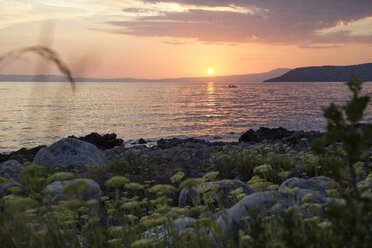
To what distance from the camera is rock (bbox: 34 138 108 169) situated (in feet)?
40.7

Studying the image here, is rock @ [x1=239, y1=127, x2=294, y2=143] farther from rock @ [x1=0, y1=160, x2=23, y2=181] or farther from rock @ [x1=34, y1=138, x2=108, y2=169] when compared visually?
rock @ [x1=0, y1=160, x2=23, y2=181]

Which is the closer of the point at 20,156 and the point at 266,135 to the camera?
the point at 20,156

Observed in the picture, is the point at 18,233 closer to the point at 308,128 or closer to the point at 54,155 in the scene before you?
the point at 54,155

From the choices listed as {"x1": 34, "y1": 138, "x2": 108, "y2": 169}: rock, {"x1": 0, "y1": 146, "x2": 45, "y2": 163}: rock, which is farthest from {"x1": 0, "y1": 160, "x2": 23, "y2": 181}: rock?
{"x1": 0, "y1": 146, "x2": 45, "y2": 163}: rock

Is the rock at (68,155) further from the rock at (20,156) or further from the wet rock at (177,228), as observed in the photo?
the wet rock at (177,228)

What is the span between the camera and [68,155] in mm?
12625

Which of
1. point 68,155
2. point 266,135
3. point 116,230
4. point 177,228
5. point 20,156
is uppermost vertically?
point 116,230

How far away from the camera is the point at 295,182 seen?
5812 mm

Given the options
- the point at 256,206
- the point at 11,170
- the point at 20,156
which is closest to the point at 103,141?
the point at 20,156

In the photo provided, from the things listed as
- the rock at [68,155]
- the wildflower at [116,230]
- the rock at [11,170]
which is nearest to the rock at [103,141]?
the rock at [68,155]

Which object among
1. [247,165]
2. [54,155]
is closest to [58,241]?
[247,165]

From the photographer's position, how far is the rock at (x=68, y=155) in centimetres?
1240

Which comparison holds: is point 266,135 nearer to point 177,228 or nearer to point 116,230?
point 177,228

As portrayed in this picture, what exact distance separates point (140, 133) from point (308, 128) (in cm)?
1512
